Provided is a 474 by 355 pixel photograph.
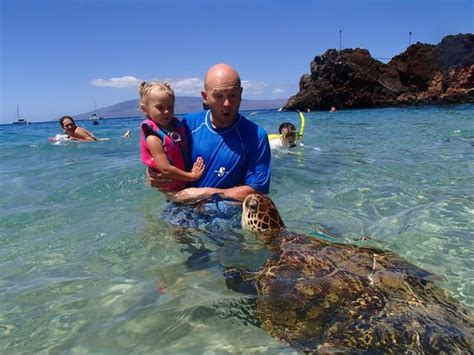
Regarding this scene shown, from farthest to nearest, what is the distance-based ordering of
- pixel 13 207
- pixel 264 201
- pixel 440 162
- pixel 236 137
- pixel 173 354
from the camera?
pixel 440 162
pixel 13 207
pixel 236 137
pixel 264 201
pixel 173 354

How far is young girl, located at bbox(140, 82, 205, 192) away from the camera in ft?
14.4

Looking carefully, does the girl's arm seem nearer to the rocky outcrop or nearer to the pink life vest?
the pink life vest

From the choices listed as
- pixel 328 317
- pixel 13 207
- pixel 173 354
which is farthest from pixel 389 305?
pixel 13 207

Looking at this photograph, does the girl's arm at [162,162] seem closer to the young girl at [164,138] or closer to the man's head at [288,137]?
the young girl at [164,138]

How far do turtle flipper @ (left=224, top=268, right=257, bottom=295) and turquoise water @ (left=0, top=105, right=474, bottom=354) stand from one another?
68 millimetres

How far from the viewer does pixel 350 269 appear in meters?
3.33

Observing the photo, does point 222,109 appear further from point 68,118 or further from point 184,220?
point 68,118

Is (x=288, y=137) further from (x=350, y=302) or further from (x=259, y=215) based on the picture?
(x=350, y=302)

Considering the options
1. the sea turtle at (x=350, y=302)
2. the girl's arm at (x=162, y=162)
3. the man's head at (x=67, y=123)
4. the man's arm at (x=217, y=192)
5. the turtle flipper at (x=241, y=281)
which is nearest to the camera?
the sea turtle at (x=350, y=302)

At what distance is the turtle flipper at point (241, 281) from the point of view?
357 centimetres

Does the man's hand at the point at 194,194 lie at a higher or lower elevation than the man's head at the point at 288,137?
lower

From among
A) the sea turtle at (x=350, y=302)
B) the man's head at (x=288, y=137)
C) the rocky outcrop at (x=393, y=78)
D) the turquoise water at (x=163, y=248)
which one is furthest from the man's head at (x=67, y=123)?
the rocky outcrop at (x=393, y=78)

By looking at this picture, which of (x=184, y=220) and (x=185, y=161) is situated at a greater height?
(x=185, y=161)

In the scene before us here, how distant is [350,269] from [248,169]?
1721 mm
